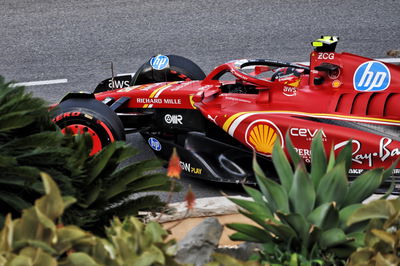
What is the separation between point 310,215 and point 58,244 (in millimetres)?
1364

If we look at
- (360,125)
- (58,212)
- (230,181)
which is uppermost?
(58,212)

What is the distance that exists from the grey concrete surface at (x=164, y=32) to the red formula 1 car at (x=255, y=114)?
2.74 metres

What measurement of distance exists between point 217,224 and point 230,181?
2.68 metres

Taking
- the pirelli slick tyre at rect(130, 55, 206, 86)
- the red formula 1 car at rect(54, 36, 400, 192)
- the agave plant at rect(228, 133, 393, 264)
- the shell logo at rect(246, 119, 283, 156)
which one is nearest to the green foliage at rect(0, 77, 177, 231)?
the agave plant at rect(228, 133, 393, 264)

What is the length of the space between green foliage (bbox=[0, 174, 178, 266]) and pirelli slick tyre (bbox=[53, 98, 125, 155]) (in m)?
4.08

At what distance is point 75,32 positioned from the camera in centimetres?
1246

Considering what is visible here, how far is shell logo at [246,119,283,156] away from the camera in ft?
24.1

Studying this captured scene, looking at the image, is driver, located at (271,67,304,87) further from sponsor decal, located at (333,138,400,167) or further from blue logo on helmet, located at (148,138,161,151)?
blue logo on helmet, located at (148,138,161,151)

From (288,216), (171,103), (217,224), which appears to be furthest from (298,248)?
(171,103)

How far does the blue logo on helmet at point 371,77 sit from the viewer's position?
23.8ft

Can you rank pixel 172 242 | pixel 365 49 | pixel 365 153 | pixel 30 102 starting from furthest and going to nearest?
pixel 365 49
pixel 365 153
pixel 30 102
pixel 172 242

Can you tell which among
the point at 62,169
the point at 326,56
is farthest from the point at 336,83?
the point at 62,169

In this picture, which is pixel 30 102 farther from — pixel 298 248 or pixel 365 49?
pixel 365 49

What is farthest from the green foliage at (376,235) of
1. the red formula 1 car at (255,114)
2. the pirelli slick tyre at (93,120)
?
the pirelli slick tyre at (93,120)
